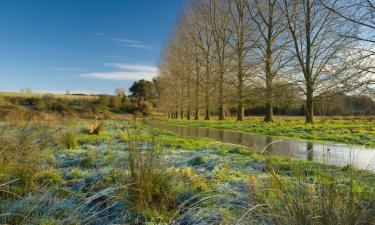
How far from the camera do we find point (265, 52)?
80.5 ft

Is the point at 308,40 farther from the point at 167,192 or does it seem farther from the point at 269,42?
the point at 167,192

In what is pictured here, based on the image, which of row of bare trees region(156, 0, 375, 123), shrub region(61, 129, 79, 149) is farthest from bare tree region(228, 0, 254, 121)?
shrub region(61, 129, 79, 149)

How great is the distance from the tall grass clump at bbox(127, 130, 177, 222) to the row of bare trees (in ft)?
31.0

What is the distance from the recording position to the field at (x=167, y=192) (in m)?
2.65

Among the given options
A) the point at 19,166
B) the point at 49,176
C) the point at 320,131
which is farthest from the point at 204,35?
the point at 19,166

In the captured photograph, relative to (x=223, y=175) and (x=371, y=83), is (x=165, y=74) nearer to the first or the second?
(x=371, y=83)

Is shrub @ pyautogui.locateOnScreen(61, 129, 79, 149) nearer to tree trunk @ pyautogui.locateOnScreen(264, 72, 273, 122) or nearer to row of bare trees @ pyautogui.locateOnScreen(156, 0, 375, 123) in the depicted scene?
row of bare trees @ pyautogui.locateOnScreen(156, 0, 375, 123)

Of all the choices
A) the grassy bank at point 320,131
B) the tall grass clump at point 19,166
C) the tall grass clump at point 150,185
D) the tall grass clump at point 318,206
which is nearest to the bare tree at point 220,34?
the grassy bank at point 320,131

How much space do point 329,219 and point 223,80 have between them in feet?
82.3

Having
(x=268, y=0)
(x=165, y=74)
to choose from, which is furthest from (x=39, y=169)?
(x=165, y=74)

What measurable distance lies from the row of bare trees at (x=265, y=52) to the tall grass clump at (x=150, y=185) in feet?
31.0

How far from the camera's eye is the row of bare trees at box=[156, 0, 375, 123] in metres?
12.2

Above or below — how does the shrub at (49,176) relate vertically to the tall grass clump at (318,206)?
below

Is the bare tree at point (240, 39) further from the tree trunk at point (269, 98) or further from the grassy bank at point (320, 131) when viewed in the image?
the grassy bank at point (320, 131)
